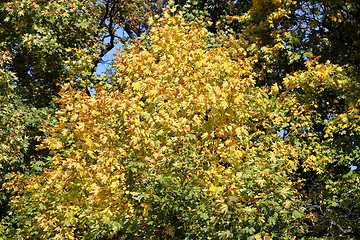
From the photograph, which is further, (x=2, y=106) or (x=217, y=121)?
(x=2, y=106)

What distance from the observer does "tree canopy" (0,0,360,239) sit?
6715mm

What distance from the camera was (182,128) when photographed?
696 cm

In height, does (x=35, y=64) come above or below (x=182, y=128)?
above

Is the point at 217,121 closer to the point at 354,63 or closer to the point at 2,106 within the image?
the point at 2,106

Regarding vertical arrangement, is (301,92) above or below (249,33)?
below

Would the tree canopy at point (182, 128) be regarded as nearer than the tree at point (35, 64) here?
Yes

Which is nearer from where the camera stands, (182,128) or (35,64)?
(182,128)

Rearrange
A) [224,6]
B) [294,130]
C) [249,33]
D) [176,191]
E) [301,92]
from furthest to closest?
[224,6]
[249,33]
[301,92]
[294,130]
[176,191]

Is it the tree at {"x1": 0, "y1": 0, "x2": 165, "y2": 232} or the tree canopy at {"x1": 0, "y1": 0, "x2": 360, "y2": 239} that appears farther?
the tree at {"x1": 0, "y1": 0, "x2": 165, "y2": 232}

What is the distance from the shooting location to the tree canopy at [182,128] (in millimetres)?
6715

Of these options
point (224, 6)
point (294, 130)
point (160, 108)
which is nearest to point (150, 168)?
point (160, 108)

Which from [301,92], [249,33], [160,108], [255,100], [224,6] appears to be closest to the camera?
[160,108]

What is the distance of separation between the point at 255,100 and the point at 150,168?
440cm

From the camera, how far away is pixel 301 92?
12.6 m
